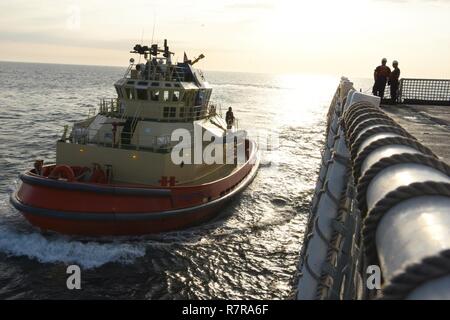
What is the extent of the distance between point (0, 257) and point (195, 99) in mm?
10171

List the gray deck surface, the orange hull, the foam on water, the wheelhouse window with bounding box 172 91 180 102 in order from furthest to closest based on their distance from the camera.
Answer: the wheelhouse window with bounding box 172 91 180 102, the orange hull, the foam on water, the gray deck surface

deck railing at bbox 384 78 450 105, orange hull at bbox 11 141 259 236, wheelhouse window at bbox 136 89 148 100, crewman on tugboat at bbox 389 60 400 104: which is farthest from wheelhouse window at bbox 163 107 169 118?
deck railing at bbox 384 78 450 105

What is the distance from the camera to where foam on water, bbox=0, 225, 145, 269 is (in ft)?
42.5

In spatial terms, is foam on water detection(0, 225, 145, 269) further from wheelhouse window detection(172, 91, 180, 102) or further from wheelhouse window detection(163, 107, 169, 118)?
wheelhouse window detection(172, 91, 180, 102)

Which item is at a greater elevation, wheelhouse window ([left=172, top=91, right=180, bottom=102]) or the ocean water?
wheelhouse window ([left=172, top=91, right=180, bottom=102])

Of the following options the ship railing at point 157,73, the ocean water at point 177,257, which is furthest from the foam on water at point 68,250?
the ship railing at point 157,73

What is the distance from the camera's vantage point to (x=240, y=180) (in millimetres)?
20172

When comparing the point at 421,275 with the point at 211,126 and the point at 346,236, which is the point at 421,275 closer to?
the point at 346,236

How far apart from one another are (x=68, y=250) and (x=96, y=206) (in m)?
1.66

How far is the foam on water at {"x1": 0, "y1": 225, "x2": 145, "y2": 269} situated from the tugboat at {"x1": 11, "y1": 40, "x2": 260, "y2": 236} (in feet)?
1.48

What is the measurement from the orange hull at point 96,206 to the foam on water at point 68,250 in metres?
0.43

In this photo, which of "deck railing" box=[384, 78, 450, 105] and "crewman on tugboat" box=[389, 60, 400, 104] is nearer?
"crewman on tugboat" box=[389, 60, 400, 104]

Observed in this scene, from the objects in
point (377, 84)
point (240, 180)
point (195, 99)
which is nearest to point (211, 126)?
point (195, 99)
